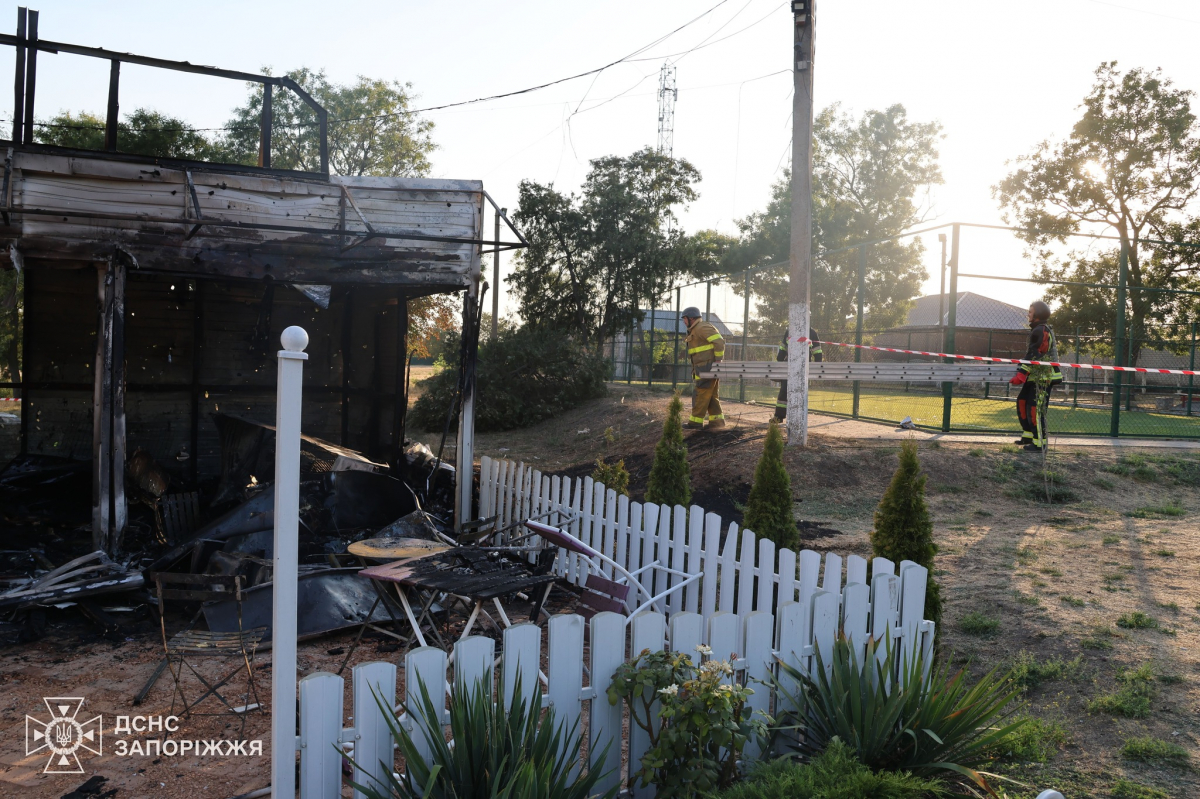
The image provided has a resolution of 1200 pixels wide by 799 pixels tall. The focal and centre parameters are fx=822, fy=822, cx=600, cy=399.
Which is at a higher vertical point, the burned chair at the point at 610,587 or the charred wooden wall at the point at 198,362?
the charred wooden wall at the point at 198,362

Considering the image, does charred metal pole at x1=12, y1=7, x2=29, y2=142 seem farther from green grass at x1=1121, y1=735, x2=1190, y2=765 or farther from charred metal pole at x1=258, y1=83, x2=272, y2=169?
green grass at x1=1121, y1=735, x2=1190, y2=765

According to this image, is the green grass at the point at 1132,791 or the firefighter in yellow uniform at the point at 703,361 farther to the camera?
the firefighter in yellow uniform at the point at 703,361

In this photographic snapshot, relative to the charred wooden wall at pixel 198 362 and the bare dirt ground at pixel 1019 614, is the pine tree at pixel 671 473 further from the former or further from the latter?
the charred wooden wall at pixel 198 362

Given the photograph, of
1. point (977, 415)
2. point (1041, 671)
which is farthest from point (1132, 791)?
point (977, 415)

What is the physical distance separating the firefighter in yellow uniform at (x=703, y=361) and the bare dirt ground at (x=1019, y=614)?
2.44 ft

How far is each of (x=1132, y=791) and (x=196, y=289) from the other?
1077 centimetres

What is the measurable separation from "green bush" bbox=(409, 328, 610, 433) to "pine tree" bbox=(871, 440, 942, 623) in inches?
520

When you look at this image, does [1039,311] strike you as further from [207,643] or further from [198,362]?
[198,362]

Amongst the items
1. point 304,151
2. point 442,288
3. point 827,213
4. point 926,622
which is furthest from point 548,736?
point 827,213

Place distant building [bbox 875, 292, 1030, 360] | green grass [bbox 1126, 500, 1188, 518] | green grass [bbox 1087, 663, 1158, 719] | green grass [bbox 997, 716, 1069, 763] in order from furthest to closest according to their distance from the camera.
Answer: distant building [bbox 875, 292, 1030, 360] → green grass [bbox 1126, 500, 1188, 518] → green grass [bbox 1087, 663, 1158, 719] → green grass [bbox 997, 716, 1069, 763]

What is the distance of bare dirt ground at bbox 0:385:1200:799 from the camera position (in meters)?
3.53

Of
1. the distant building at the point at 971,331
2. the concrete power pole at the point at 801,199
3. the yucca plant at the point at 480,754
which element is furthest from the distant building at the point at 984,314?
the yucca plant at the point at 480,754

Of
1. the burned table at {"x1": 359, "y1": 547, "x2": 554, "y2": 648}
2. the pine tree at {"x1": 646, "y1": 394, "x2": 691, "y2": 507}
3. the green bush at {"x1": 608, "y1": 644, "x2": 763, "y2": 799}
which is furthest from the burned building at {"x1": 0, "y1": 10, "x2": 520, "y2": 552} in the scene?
the green bush at {"x1": 608, "y1": 644, "x2": 763, "y2": 799}

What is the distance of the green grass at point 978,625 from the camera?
5031mm
